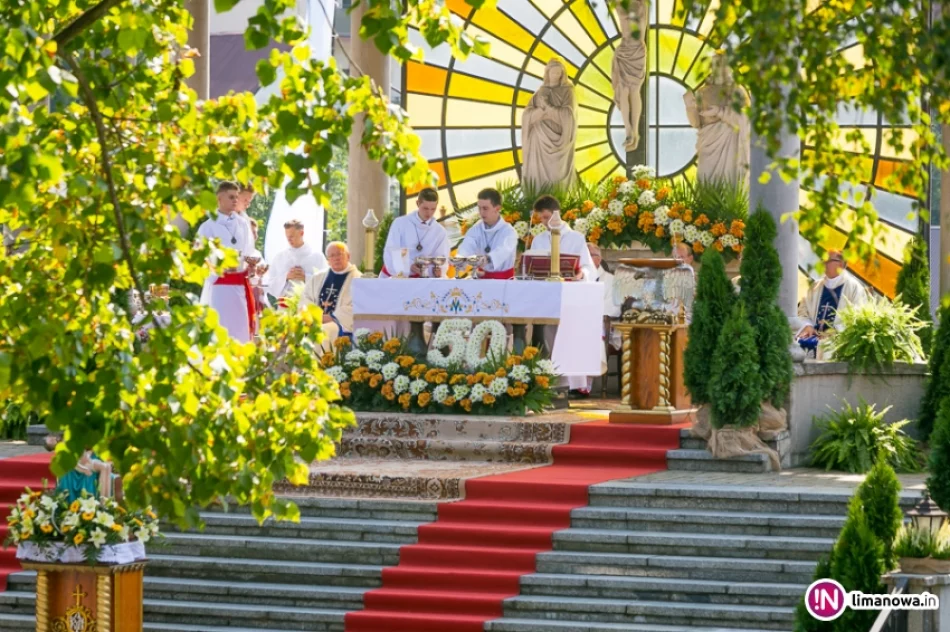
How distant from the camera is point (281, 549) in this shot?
459 inches

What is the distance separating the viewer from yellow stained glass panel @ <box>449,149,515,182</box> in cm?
2498

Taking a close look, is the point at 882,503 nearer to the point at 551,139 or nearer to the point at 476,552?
the point at 476,552

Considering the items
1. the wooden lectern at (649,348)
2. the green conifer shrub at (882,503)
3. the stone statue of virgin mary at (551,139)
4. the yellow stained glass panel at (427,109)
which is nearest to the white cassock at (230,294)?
the wooden lectern at (649,348)

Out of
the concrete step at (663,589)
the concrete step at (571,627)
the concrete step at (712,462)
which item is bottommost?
the concrete step at (571,627)

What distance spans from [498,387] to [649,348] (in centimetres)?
124

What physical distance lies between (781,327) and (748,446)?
0.95 metres

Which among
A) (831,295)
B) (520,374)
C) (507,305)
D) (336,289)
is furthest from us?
(831,295)

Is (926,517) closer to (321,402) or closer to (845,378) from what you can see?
(321,402)

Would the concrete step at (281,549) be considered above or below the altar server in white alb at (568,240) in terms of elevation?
below

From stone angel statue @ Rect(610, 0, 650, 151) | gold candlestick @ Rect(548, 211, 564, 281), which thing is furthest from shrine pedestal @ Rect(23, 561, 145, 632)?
stone angel statue @ Rect(610, 0, 650, 151)

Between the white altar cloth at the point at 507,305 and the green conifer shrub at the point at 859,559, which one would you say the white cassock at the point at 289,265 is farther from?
the green conifer shrub at the point at 859,559

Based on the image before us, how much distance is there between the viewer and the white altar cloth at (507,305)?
14.4 meters

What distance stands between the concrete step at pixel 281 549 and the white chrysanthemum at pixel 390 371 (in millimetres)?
2646

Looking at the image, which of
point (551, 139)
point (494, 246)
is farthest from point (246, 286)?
point (551, 139)
